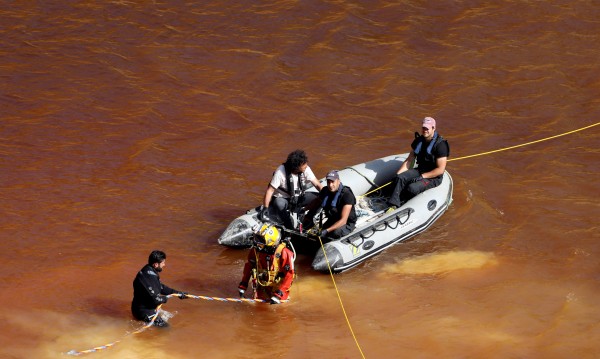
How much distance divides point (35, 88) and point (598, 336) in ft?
34.5

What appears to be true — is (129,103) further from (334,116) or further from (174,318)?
(174,318)

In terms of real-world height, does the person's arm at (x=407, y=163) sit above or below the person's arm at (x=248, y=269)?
above

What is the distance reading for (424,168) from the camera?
13383 mm

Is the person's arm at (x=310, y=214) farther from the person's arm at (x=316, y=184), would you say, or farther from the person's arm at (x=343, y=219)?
the person's arm at (x=343, y=219)

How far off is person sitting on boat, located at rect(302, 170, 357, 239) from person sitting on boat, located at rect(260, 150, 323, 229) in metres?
0.30

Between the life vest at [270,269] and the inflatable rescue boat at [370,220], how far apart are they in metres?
1.05

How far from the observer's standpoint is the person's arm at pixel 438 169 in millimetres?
13156

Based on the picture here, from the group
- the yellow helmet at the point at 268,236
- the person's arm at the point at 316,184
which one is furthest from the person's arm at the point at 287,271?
the person's arm at the point at 316,184

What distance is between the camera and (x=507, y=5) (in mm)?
21000

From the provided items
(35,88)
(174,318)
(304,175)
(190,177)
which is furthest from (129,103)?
(174,318)

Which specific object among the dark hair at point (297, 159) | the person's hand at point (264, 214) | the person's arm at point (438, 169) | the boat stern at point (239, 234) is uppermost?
the dark hair at point (297, 159)

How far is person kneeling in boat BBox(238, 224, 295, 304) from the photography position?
35.1 feet

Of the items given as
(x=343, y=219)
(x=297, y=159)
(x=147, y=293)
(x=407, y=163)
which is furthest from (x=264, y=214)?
(x=147, y=293)

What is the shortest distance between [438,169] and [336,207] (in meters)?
1.88
